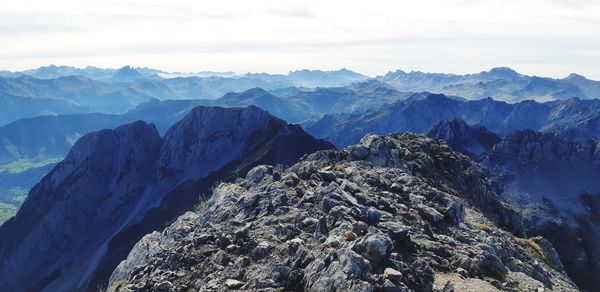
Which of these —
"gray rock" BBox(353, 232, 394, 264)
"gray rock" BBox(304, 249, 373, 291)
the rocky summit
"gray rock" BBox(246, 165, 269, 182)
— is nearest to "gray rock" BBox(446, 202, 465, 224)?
the rocky summit

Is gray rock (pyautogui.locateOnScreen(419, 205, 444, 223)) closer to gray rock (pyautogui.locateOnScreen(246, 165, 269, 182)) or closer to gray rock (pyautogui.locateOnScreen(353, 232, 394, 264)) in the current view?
gray rock (pyautogui.locateOnScreen(353, 232, 394, 264))

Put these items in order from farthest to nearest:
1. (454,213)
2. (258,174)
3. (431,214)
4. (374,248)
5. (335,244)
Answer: (258,174), (454,213), (431,214), (335,244), (374,248)

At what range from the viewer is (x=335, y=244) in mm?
38875

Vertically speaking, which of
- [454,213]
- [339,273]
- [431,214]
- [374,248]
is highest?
[374,248]

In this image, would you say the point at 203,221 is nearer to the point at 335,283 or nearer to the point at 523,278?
the point at 335,283

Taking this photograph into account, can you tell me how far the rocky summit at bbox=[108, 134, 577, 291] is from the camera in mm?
35062

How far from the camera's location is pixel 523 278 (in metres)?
44.7

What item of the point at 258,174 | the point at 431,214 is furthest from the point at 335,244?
the point at 258,174

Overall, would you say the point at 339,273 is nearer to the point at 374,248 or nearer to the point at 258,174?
the point at 374,248

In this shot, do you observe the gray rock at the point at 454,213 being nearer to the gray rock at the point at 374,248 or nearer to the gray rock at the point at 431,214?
the gray rock at the point at 431,214

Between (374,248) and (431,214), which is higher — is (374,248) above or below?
above

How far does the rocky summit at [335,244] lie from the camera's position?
3506 centimetres

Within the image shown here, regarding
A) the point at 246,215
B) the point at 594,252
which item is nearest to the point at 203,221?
the point at 246,215

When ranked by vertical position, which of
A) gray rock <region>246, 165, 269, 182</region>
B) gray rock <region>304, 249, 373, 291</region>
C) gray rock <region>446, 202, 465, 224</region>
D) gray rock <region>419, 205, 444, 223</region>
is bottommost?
gray rock <region>446, 202, 465, 224</region>
